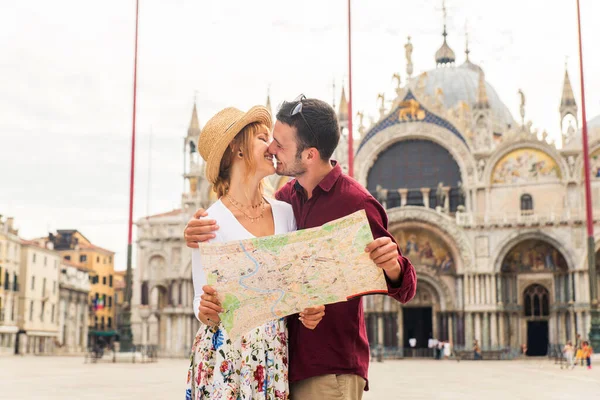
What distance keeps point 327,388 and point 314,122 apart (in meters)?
1.29

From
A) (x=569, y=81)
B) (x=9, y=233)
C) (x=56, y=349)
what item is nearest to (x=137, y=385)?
(x=569, y=81)

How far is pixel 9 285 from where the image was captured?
5069cm

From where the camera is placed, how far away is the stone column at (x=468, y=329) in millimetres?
36281

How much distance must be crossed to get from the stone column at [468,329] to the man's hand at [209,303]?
1342 inches

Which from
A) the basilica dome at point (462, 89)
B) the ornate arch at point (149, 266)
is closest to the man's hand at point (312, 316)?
the ornate arch at point (149, 266)

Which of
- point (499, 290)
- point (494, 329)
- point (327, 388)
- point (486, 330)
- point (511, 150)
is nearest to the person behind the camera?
point (327, 388)

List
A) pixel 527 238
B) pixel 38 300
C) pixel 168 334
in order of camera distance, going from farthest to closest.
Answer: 1. pixel 38 300
2. pixel 168 334
3. pixel 527 238

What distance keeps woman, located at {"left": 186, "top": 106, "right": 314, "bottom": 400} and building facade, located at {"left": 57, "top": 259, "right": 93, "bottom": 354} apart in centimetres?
5688

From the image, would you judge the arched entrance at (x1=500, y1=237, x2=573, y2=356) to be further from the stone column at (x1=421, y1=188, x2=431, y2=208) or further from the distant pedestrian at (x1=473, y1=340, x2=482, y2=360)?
the stone column at (x1=421, y1=188, x2=431, y2=208)

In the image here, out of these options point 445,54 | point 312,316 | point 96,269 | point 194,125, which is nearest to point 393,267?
point 312,316

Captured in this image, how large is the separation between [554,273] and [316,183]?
34.9 m

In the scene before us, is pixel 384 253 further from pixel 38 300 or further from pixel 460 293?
pixel 38 300

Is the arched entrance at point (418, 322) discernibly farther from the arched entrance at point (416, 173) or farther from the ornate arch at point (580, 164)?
the ornate arch at point (580, 164)

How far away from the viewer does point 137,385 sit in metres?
16.2
